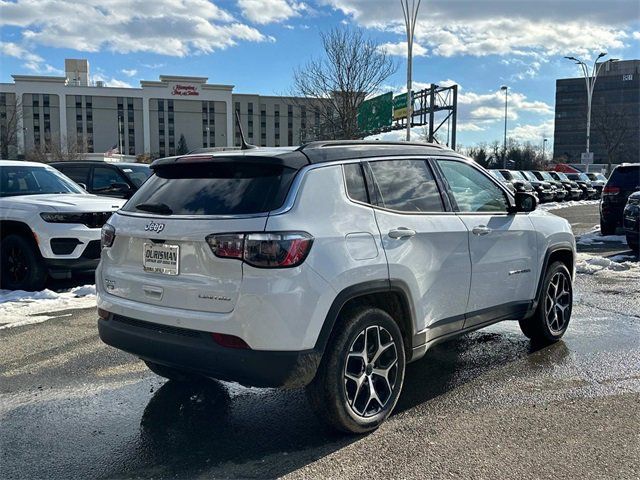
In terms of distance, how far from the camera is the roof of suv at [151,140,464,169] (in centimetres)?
346

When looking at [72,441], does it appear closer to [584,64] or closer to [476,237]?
[476,237]

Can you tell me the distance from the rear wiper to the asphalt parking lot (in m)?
1.39

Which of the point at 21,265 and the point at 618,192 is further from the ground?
the point at 618,192

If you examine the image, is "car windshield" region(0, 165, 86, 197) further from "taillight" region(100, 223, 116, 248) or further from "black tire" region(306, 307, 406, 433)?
"black tire" region(306, 307, 406, 433)

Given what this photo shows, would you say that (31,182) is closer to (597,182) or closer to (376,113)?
(376,113)

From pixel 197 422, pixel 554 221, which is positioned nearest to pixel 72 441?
pixel 197 422

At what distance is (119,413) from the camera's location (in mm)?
3965

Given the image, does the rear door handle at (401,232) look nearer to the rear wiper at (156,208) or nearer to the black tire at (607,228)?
the rear wiper at (156,208)


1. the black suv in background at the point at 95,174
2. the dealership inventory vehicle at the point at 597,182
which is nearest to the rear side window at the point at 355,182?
the black suv in background at the point at 95,174

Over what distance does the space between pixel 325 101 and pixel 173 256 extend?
26.1 metres

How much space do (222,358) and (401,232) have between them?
138 centimetres

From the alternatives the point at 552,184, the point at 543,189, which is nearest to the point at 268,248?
the point at 543,189

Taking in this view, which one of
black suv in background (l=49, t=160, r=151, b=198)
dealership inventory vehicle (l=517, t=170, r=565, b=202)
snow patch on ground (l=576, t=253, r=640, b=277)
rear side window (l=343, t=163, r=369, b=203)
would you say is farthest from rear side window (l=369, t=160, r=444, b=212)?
dealership inventory vehicle (l=517, t=170, r=565, b=202)

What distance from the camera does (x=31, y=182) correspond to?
8445mm
